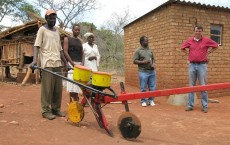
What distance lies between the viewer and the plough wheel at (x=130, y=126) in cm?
429

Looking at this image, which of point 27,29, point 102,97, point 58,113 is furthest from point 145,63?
point 27,29

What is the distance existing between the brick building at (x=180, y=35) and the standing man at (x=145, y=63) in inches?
62.0

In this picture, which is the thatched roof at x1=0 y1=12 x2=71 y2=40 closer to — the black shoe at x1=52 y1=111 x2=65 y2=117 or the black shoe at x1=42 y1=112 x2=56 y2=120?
the black shoe at x1=52 y1=111 x2=65 y2=117

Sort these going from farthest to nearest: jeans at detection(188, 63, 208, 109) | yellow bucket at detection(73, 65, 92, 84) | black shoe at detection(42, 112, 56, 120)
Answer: jeans at detection(188, 63, 208, 109), black shoe at detection(42, 112, 56, 120), yellow bucket at detection(73, 65, 92, 84)

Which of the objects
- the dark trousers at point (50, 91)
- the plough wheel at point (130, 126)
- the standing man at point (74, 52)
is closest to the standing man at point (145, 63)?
the standing man at point (74, 52)

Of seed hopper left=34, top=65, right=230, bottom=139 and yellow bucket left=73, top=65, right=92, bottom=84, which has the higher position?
yellow bucket left=73, top=65, right=92, bottom=84

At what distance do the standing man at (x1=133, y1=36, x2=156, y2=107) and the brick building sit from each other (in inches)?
62.0

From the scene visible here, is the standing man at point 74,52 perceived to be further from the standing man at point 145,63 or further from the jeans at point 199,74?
the jeans at point 199,74

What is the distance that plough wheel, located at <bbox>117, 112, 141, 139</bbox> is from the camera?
4289mm

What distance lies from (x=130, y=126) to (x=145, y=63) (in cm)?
352

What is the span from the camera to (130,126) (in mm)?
4285

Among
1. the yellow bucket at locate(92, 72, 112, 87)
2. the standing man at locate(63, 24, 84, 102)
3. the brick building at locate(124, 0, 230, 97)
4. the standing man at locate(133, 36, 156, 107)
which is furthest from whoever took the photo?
the brick building at locate(124, 0, 230, 97)

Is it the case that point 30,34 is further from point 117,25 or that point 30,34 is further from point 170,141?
point 117,25

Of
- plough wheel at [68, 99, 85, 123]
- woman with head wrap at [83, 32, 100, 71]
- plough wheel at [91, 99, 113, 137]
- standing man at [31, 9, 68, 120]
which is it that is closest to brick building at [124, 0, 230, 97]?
woman with head wrap at [83, 32, 100, 71]
